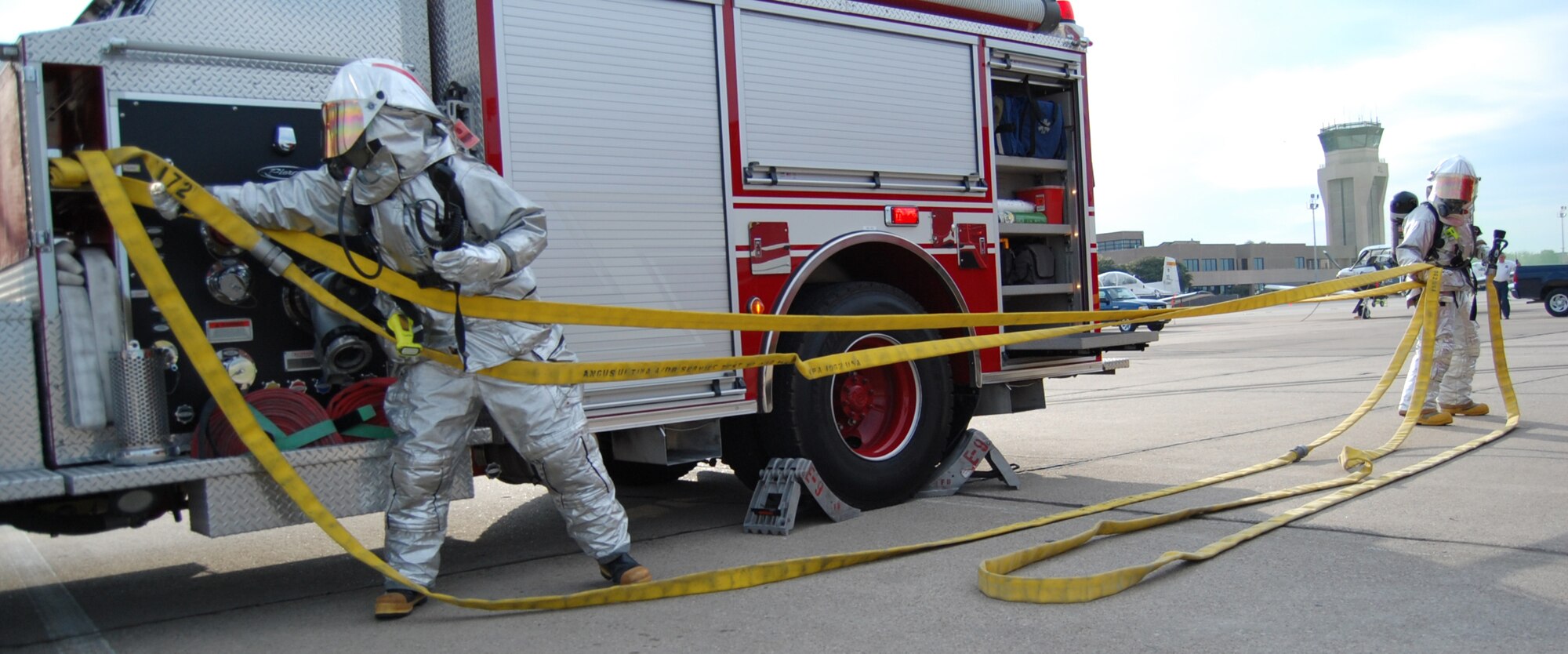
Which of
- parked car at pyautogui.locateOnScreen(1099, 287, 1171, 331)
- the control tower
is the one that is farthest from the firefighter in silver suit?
the control tower

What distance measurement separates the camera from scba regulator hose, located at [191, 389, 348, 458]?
400 centimetres

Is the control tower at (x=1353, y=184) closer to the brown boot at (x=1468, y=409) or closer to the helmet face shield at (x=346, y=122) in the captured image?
the brown boot at (x=1468, y=409)

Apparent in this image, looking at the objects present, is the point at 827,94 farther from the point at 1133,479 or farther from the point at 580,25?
the point at 1133,479

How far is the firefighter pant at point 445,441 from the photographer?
4.12m

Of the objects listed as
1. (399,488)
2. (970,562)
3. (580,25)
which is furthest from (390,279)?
(970,562)

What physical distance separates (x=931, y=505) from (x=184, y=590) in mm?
3341

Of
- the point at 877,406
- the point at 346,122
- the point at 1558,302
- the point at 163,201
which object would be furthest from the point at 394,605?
the point at 1558,302

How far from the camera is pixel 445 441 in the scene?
414 cm

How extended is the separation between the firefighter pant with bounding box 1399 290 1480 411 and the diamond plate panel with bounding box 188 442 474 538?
7.02 metres

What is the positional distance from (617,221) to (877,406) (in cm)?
183

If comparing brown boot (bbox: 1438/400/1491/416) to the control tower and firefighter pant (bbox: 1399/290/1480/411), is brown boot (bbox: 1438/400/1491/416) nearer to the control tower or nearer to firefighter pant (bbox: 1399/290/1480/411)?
firefighter pant (bbox: 1399/290/1480/411)

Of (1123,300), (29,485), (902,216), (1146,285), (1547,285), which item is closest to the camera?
(29,485)

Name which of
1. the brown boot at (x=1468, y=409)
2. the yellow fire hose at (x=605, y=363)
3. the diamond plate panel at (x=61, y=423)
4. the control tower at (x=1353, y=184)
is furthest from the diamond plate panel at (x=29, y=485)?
the control tower at (x=1353, y=184)

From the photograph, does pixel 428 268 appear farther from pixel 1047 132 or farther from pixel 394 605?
pixel 1047 132
